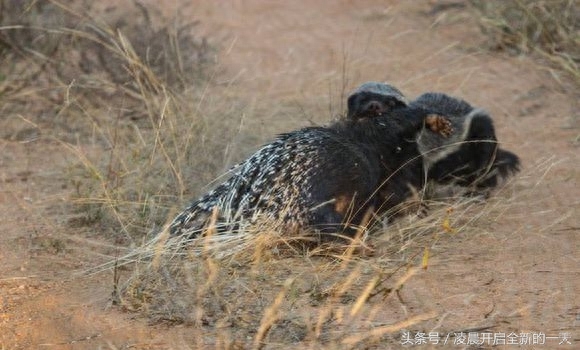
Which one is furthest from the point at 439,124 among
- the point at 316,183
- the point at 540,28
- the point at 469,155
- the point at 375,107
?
the point at 540,28

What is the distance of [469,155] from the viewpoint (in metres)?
5.77

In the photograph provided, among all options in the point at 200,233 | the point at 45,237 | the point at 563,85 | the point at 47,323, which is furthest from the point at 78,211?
the point at 563,85

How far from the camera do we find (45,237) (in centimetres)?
528

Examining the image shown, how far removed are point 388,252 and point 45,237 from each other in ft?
5.48

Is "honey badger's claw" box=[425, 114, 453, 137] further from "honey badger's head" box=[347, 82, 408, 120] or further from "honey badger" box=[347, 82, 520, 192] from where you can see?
"honey badger's head" box=[347, 82, 408, 120]

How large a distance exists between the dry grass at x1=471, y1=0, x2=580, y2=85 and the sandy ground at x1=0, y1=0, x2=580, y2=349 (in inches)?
5.7

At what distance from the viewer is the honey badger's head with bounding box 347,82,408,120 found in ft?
18.0

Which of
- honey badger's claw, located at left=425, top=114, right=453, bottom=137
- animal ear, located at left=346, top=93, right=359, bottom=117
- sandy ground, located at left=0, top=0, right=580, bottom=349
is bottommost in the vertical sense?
sandy ground, located at left=0, top=0, right=580, bottom=349

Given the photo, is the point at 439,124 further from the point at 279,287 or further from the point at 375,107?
the point at 279,287

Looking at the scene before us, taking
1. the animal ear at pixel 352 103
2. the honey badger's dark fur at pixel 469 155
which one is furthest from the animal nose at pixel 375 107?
the honey badger's dark fur at pixel 469 155

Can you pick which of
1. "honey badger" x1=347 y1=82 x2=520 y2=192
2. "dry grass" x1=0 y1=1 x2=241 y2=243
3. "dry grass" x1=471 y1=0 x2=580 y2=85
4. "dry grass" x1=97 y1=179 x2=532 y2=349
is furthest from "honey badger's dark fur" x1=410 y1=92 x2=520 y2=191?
"dry grass" x1=471 y1=0 x2=580 y2=85

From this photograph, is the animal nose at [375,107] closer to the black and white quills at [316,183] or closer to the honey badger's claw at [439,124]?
the black and white quills at [316,183]

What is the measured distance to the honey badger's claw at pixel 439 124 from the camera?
5383mm

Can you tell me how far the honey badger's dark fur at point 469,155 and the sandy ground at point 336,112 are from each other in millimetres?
142
